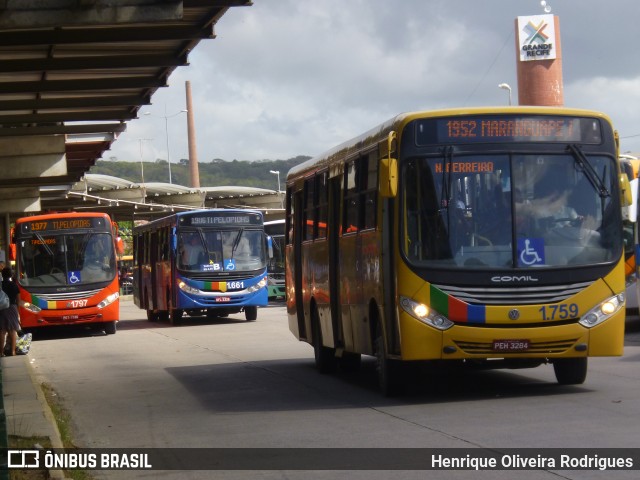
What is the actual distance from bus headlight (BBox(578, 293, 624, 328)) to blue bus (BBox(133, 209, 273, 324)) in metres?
22.8

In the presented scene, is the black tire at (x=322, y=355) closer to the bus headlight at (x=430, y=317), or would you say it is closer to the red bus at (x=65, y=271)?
the bus headlight at (x=430, y=317)

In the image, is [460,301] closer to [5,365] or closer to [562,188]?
[562,188]

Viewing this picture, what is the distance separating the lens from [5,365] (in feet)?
69.2

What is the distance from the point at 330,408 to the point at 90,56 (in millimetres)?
9453

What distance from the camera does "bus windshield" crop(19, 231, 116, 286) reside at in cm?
3212

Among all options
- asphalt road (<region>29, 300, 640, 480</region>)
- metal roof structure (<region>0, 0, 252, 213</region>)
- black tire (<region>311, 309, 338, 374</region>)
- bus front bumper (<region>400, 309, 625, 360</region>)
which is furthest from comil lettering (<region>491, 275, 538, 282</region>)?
metal roof structure (<region>0, 0, 252, 213</region>)

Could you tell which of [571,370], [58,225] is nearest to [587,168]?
[571,370]

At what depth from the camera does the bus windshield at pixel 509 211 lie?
41.9ft

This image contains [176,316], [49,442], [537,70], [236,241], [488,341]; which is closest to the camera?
[49,442]

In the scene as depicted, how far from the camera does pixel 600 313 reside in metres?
12.8

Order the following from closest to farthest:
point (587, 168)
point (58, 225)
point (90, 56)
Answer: point (587, 168) → point (90, 56) → point (58, 225)

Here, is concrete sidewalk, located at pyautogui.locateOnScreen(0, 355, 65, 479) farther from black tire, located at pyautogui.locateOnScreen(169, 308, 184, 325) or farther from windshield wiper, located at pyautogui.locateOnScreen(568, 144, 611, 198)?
black tire, located at pyautogui.locateOnScreen(169, 308, 184, 325)

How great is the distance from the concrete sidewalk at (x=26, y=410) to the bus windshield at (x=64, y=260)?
13049 mm

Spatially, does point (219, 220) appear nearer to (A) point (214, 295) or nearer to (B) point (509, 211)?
(A) point (214, 295)
